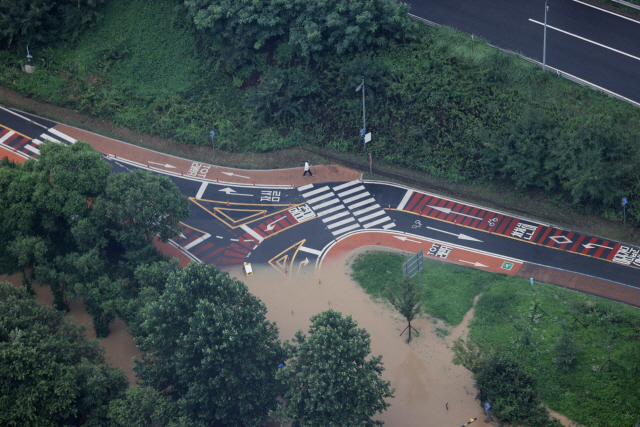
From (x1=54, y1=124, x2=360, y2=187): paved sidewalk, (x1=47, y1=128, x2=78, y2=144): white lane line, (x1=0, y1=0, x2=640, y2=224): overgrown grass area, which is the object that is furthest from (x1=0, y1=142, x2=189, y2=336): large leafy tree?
(x1=0, y1=0, x2=640, y2=224): overgrown grass area

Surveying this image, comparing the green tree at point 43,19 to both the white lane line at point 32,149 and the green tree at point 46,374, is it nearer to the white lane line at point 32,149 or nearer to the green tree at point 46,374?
the white lane line at point 32,149

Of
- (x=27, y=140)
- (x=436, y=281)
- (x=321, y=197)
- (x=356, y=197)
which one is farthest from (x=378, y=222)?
(x=27, y=140)

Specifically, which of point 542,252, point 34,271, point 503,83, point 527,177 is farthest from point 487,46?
point 34,271

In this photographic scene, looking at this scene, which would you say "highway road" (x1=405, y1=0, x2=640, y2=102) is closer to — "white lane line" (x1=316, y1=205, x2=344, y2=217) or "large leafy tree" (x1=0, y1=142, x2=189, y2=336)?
"white lane line" (x1=316, y1=205, x2=344, y2=217)

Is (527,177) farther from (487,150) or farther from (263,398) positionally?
(263,398)

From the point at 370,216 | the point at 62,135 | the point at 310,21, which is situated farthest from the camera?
the point at 62,135

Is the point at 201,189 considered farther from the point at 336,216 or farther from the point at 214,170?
the point at 336,216

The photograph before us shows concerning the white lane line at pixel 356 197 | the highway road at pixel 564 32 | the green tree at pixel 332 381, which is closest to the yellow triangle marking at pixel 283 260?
the white lane line at pixel 356 197
